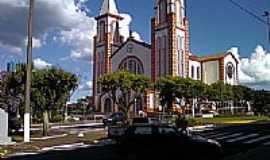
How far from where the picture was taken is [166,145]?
14.6 meters

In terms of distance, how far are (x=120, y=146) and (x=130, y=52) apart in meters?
70.5

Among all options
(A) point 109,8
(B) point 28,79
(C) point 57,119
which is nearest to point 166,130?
(B) point 28,79

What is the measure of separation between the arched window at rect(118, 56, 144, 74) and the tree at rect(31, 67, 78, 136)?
2069 inches

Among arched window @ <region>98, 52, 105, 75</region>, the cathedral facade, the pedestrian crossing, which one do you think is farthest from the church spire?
the pedestrian crossing

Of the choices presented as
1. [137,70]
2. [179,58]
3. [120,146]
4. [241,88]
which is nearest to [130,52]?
[137,70]

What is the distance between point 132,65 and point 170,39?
11364mm

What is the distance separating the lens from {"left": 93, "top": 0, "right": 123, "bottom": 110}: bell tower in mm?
88438

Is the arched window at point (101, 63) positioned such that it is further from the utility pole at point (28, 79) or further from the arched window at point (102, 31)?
the utility pole at point (28, 79)

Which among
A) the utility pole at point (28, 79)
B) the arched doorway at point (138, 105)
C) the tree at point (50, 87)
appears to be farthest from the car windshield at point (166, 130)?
the arched doorway at point (138, 105)

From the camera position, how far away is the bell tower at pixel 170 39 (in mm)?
76250

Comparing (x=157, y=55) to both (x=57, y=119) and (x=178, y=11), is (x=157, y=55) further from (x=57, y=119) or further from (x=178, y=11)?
(x=57, y=119)

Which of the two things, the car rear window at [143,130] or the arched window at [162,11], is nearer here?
the car rear window at [143,130]

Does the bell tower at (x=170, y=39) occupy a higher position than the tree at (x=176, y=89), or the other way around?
the bell tower at (x=170, y=39)

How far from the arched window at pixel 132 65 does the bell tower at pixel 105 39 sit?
10.9 feet
